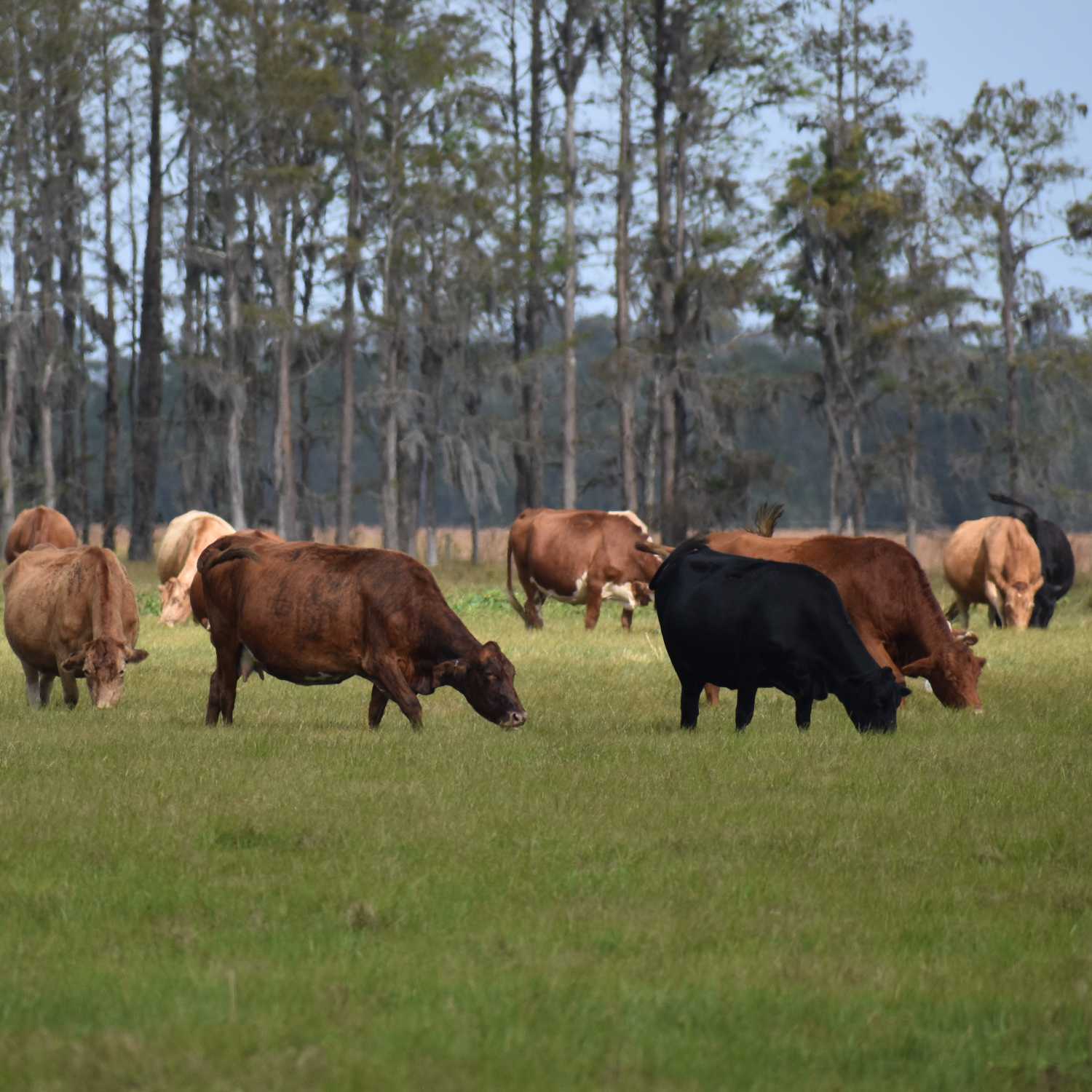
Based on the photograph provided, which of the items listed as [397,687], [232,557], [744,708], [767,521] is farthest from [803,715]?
[767,521]

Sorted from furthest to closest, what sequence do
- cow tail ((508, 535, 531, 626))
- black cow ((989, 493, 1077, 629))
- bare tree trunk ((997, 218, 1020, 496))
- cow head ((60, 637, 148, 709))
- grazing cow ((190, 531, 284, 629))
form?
bare tree trunk ((997, 218, 1020, 496)) < black cow ((989, 493, 1077, 629)) < cow tail ((508, 535, 531, 626)) < cow head ((60, 637, 148, 709)) < grazing cow ((190, 531, 284, 629))

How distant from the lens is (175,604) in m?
24.3

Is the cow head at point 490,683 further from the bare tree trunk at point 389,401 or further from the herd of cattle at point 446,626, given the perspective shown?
the bare tree trunk at point 389,401

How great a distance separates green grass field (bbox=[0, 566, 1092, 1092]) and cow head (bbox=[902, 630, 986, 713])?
1371 mm

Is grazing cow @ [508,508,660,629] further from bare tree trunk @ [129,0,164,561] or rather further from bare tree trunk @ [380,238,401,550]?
bare tree trunk @ [129,0,164,561]

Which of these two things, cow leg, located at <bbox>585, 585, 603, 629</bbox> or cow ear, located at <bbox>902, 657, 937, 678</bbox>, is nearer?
cow ear, located at <bbox>902, 657, 937, 678</bbox>

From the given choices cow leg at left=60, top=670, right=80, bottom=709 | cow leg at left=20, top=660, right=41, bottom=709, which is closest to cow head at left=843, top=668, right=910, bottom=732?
cow leg at left=60, top=670, right=80, bottom=709

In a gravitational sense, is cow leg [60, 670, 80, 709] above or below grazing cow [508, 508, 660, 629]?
below

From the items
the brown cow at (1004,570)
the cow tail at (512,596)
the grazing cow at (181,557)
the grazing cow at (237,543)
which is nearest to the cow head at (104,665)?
the grazing cow at (237,543)

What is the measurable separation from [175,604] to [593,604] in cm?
621

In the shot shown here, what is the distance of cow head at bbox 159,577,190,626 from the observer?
2414cm

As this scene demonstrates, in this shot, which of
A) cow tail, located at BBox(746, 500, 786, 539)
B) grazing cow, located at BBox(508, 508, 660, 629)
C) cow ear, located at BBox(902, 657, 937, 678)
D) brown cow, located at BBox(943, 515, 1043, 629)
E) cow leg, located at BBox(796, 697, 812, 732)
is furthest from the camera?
brown cow, located at BBox(943, 515, 1043, 629)

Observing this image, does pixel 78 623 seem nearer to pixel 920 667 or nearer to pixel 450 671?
pixel 450 671

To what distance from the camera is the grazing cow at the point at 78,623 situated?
12961 mm
